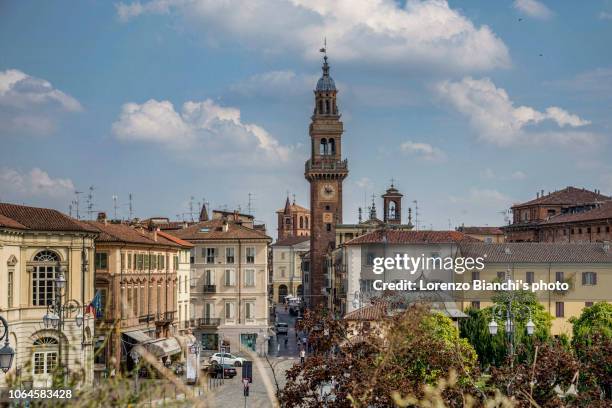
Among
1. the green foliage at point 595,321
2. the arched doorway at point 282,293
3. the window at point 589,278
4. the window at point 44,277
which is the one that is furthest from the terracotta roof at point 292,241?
the window at point 44,277

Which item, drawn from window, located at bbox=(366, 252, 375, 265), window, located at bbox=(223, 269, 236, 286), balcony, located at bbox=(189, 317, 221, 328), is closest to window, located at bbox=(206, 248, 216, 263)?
window, located at bbox=(223, 269, 236, 286)

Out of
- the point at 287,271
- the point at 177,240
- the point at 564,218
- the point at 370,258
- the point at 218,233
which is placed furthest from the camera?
the point at 287,271

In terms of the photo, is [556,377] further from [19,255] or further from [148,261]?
[148,261]

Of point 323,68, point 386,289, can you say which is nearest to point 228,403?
point 386,289

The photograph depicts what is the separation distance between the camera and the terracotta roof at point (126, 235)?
63.9m

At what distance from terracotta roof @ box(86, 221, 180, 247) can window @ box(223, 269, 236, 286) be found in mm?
8116

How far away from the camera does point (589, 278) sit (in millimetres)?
77938

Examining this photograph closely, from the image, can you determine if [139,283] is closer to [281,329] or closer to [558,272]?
[558,272]

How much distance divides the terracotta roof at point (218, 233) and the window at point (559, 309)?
891 inches

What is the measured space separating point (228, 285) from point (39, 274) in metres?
34.9

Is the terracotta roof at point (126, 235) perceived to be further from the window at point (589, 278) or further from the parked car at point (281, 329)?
the window at point (589, 278)

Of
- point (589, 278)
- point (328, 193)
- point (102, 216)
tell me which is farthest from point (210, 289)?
point (589, 278)

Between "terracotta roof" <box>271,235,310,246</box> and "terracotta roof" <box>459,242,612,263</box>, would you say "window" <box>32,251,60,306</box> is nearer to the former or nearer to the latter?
"terracotta roof" <box>459,242,612,263</box>

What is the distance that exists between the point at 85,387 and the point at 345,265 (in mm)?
78189
